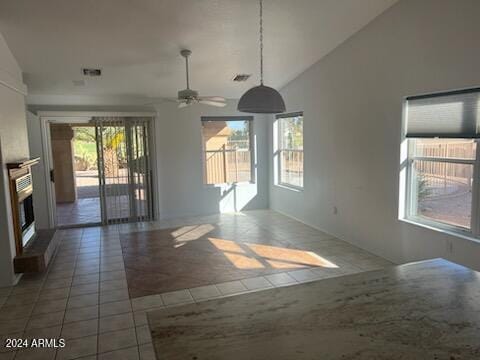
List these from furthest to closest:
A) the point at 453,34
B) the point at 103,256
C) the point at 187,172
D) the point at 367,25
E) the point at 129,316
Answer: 1. the point at 187,172
2. the point at 103,256
3. the point at 367,25
4. the point at 453,34
5. the point at 129,316

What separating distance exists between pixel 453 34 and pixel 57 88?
17.9ft

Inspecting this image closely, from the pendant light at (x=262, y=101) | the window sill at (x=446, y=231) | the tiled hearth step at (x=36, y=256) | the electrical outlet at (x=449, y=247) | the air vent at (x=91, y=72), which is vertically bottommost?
the tiled hearth step at (x=36, y=256)

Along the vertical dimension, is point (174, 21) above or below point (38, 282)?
above

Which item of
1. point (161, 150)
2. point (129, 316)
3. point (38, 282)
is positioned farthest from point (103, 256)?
point (161, 150)

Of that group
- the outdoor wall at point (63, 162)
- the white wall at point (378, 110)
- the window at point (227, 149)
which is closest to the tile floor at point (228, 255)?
the white wall at point (378, 110)

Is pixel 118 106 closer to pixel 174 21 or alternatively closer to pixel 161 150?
pixel 161 150

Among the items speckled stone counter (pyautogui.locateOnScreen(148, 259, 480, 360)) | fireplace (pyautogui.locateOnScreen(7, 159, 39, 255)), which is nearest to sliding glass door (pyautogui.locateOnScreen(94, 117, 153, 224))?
fireplace (pyautogui.locateOnScreen(7, 159, 39, 255))

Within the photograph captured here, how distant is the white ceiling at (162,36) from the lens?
3.70m

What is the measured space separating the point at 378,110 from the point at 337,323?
3647mm

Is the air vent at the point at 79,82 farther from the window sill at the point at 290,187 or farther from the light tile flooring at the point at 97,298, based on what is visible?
the window sill at the point at 290,187

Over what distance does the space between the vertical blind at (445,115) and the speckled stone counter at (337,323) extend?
2249mm

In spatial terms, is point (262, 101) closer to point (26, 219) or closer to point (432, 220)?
point (432, 220)

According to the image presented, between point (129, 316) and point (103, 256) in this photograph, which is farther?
point (103, 256)

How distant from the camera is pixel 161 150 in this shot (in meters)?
6.86
